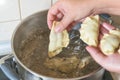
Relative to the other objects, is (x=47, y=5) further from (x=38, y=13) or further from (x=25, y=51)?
(x=25, y=51)

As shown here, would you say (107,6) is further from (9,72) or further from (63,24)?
(9,72)

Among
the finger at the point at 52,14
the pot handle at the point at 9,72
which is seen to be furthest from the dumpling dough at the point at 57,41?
the pot handle at the point at 9,72

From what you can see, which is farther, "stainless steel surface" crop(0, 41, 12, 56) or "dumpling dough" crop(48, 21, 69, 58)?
"stainless steel surface" crop(0, 41, 12, 56)

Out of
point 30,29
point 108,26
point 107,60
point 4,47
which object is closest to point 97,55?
point 107,60

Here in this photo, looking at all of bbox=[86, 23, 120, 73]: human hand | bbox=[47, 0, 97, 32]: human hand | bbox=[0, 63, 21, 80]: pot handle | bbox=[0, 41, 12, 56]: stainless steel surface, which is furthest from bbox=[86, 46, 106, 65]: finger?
bbox=[0, 41, 12, 56]: stainless steel surface

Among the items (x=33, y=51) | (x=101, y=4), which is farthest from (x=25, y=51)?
(x=101, y=4)

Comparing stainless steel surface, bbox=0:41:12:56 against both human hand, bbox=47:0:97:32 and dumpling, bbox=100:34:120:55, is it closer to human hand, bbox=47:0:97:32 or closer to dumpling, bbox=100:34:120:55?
human hand, bbox=47:0:97:32

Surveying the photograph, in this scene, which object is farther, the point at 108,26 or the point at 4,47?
the point at 4,47
